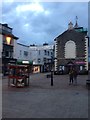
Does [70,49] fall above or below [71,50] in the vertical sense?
above

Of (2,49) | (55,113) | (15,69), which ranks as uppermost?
(2,49)

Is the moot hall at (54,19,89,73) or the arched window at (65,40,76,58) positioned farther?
the arched window at (65,40,76,58)

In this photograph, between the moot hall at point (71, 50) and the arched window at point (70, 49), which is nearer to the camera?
the moot hall at point (71, 50)

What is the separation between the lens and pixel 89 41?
5969cm

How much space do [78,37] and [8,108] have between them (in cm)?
4704

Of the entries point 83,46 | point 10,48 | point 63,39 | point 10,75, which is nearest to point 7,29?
point 10,48

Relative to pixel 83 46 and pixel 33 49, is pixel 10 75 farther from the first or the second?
pixel 33 49

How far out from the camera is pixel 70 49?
57812mm

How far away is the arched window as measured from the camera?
57250mm

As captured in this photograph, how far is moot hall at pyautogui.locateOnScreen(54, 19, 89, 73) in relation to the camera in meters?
56.5

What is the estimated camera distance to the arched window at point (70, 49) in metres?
57.2

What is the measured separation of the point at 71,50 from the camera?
57781 mm

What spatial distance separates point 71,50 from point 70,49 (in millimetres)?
311

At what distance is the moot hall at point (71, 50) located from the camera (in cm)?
5648
